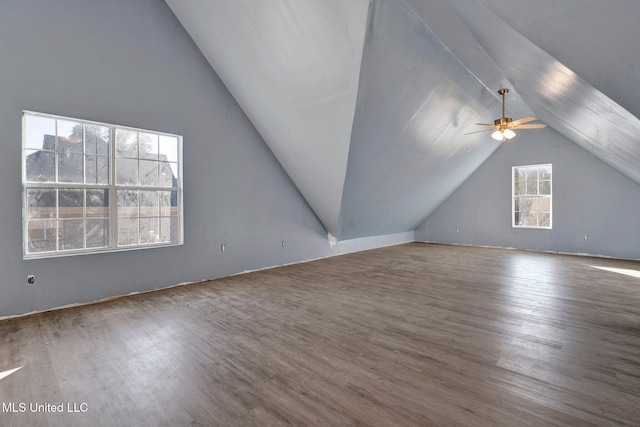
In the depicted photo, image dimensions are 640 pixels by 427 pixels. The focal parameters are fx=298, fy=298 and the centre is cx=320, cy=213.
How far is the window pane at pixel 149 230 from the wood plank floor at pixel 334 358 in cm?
75

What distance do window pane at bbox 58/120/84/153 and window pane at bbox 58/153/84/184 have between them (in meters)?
0.07

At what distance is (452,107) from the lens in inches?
197

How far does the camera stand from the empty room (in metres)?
1.82

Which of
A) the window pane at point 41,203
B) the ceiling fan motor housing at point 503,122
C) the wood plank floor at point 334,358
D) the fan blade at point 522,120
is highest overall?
the ceiling fan motor housing at point 503,122

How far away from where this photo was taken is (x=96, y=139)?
3.68 meters

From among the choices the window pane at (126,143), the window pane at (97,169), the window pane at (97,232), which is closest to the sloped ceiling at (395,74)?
the window pane at (126,143)

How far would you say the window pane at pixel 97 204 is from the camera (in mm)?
3639

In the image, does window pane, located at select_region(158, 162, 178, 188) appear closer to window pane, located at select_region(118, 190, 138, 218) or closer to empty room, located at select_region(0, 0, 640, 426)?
empty room, located at select_region(0, 0, 640, 426)

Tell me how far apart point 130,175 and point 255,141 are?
1966 mm

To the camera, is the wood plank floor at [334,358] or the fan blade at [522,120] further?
the fan blade at [522,120]

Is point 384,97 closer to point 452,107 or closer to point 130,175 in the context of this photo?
point 452,107

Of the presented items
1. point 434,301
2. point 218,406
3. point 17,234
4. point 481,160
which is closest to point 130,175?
point 17,234

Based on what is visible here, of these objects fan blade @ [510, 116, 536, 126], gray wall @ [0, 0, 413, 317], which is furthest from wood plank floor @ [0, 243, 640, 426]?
fan blade @ [510, 116, 536, 126]

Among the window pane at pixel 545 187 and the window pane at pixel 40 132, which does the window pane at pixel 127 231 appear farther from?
the window pane at pixel 545 187
